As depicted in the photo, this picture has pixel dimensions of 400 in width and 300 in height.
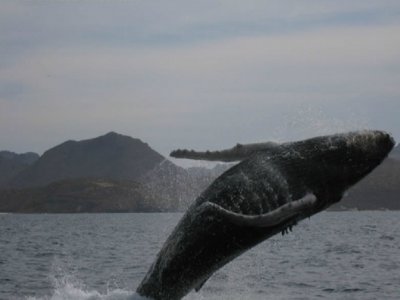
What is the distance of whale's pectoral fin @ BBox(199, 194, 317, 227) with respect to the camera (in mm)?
10648

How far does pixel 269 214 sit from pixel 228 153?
2373 mm

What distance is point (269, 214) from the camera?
422 inches

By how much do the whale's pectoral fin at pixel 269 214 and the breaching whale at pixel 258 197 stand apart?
2cm

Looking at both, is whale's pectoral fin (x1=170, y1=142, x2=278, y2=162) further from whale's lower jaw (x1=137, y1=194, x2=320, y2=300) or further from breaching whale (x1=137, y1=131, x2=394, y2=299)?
whale's lower jaw (x1=137, y1=194, x2=320, y2=300)

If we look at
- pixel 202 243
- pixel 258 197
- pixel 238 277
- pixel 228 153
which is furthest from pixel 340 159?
pixel 238 277

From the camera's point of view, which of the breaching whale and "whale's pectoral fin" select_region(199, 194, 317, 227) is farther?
the breaching whale

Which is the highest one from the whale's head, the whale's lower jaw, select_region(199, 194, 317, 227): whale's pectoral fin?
the whale's head

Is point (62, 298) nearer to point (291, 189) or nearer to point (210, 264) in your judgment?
point (210, 264)

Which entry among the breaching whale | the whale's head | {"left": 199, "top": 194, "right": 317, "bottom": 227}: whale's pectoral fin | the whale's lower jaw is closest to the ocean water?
the whale's lower jaw

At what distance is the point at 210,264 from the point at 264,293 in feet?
38.2

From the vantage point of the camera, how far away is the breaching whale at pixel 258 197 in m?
11.4

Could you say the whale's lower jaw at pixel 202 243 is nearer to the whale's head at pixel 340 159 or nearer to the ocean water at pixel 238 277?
the whale's head at pixel 340 159

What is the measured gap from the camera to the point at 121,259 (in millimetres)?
41625

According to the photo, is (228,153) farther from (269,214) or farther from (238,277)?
(238,277)
